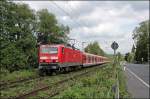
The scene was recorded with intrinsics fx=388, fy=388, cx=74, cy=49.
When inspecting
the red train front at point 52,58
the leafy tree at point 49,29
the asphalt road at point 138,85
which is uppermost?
the leafy tree at point 49,29

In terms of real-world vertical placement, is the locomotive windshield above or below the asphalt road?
above

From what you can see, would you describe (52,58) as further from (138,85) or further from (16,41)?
(138,85)

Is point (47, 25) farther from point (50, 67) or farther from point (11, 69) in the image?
point (50, 67)

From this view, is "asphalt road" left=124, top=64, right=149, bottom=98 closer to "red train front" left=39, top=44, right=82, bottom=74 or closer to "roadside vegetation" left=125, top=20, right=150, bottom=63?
"red train front" left=39, top=44, right=82, bottom=74

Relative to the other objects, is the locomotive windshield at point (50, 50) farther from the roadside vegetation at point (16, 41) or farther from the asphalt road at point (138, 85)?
the asphalt road at point (138, 85)

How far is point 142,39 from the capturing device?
147 m

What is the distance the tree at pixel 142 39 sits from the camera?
141375mm

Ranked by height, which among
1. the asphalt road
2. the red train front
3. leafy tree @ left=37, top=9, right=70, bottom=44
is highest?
leafy tree @ left=37, top=9, right=70, bottom=44

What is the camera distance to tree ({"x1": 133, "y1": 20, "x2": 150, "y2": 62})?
14138 cm

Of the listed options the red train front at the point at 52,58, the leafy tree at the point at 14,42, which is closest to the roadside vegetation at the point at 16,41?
the leafy tree at the point at 14,42

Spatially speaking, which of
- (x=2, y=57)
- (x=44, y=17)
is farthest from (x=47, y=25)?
(x=2, y=57)

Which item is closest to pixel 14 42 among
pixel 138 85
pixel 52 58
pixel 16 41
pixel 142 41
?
pixel 16 41

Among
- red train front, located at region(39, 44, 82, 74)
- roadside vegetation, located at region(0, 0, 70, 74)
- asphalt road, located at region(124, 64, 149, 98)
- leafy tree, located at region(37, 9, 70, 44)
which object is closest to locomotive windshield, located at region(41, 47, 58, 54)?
red train front, located at region(39, 44, 82, 74)

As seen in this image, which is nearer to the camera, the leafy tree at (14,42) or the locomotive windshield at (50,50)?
the locomotive windshield at (50,50)
